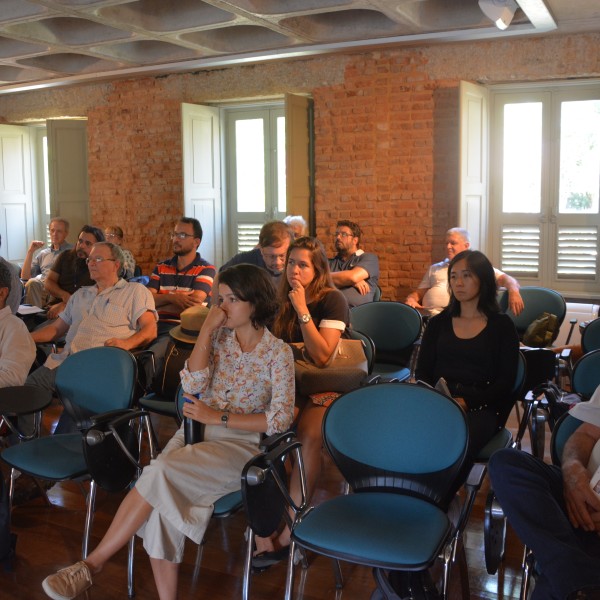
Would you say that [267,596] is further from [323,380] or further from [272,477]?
[323,380]

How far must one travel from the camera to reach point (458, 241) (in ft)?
21.7

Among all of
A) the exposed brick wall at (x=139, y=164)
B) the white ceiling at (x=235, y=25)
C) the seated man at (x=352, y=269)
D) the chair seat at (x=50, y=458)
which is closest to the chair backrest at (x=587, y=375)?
the chair seat at (x=50, y=458)

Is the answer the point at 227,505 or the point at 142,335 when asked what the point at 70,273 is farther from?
the point at 227,505

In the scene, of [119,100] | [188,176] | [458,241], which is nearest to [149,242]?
[188,176]

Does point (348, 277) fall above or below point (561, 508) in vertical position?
above

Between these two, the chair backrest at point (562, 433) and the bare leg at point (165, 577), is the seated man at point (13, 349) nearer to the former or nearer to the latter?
the bare leg at point (165, 577)

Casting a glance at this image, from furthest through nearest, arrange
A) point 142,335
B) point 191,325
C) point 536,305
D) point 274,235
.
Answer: point 536,305 → point 274,235 → point 142,335 → point 191,325

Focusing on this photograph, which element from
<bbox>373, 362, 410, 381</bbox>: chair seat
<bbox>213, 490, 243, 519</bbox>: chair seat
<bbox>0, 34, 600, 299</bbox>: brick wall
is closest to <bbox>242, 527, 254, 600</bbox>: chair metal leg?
<bbox>213, 490, 243, 519</bbox>: chair seat

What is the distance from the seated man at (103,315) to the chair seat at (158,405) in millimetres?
460

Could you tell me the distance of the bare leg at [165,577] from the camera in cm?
286

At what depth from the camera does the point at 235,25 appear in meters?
7.65

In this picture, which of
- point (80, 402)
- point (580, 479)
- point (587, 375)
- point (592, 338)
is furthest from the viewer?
point (592, 338)

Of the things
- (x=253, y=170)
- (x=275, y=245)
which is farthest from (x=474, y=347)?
(x=253, y=170)

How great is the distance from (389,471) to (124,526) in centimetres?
103
